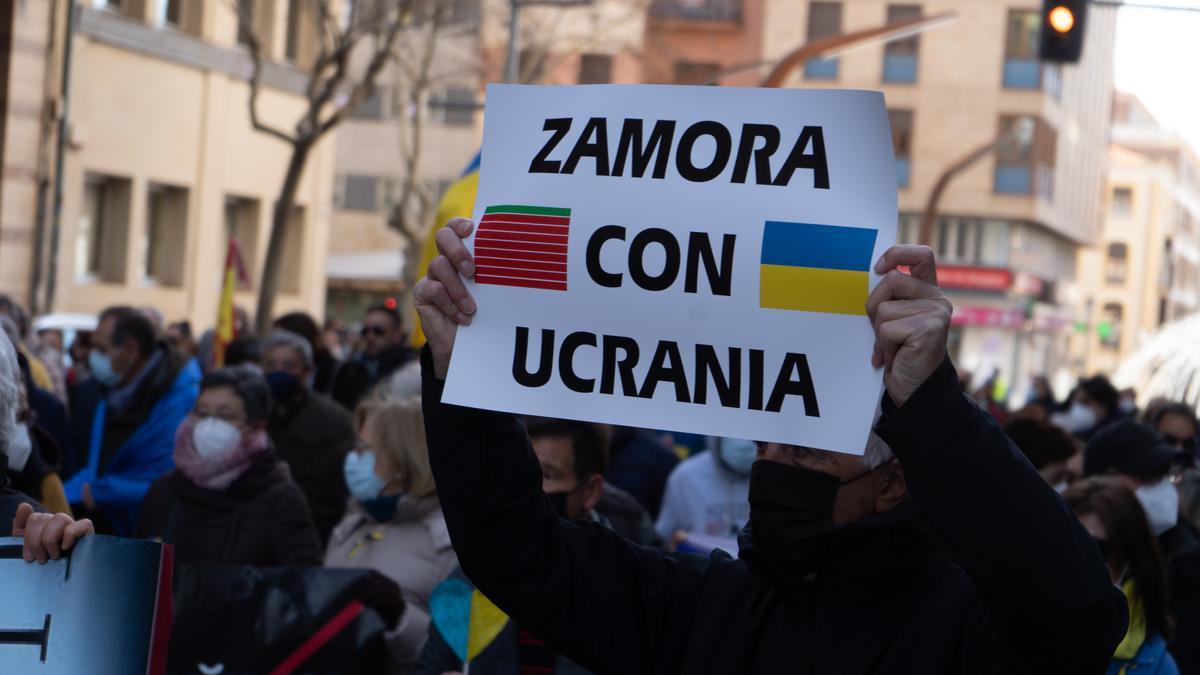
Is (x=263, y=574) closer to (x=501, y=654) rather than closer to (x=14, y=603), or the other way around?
(x=501, y=654)

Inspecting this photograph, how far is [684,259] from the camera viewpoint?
2.72 meters

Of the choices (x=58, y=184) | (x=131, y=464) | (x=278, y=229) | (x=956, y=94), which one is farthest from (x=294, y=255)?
(x=956, y=94)

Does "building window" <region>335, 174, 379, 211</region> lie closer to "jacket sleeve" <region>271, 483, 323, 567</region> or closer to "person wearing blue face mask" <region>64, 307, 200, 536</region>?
"person wearing blue face mask" <region>64, 307, 200, 536</region>

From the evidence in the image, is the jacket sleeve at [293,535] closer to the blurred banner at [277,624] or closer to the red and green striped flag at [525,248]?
the blurred banner at [277,624]

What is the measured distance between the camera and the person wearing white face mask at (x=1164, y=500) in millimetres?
5070

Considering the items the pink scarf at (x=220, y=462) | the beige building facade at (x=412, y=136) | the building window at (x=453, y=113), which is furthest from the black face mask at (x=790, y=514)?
the building window at (x=453, y=113)

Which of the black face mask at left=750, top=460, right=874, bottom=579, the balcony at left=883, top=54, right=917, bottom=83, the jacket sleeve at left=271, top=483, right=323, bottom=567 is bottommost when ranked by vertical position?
the jacket sleeve at left=271, top=483, right=323, bottom=567

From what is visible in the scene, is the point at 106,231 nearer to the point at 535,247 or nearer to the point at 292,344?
the point at 292,344

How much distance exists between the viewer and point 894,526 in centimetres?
279

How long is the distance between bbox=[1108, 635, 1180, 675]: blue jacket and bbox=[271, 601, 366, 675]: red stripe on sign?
219 centimetres

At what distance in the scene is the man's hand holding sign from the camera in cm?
258

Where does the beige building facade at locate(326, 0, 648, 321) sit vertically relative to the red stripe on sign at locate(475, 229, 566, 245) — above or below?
above

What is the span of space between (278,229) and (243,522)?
46.2ft

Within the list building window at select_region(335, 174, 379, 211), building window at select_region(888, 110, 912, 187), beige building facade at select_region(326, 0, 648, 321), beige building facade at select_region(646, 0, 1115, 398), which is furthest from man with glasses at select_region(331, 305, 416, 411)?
building window at select_region(335, 174, 379, 211)
